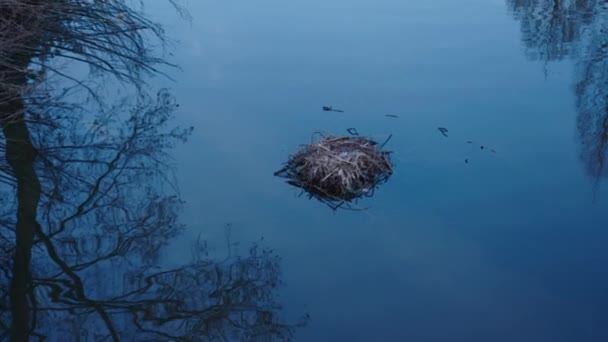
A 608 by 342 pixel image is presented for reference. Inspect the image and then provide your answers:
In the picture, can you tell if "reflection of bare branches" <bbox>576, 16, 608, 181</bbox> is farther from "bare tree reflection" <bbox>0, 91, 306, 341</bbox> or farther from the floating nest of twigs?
"bare tree reflection" <bbox>0, 91, 306, 341</bbox>

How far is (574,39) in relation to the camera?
9086 millimetres

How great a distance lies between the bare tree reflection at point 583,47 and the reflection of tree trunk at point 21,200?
474 centimetres

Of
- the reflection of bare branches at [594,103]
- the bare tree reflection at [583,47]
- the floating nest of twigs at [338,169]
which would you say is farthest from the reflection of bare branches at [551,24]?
the floating nest of twigs at [338,169]

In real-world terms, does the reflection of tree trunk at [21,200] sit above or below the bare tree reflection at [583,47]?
below

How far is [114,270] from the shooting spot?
5477mm

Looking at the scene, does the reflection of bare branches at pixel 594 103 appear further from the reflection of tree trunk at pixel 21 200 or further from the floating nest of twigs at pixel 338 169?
the reflection of tree trunk at pixel 21 200

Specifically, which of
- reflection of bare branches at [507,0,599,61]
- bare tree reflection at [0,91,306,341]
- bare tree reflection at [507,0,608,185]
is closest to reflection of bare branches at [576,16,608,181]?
bare tree reflection at [507,0,608,185]

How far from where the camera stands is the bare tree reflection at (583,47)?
23.1 feet

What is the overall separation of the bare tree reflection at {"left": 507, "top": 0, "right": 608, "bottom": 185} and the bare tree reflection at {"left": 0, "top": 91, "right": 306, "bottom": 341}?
3.38 meters

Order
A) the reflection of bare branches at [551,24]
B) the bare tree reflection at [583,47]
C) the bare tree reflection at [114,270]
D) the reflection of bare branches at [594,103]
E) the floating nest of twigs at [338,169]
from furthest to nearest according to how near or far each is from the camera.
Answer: the reflection of bare branches at [551,24], the bare tree reflection at [583,47], the reflection of bare branches at [594,103], the floating nest of twigs at [338,169], the bare tree reflection at [114,270]

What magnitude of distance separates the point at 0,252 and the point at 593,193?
4769 mm

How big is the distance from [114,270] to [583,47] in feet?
20.2

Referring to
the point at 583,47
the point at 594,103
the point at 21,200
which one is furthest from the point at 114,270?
the point at 583,47

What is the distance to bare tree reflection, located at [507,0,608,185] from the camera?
23.1 ft
